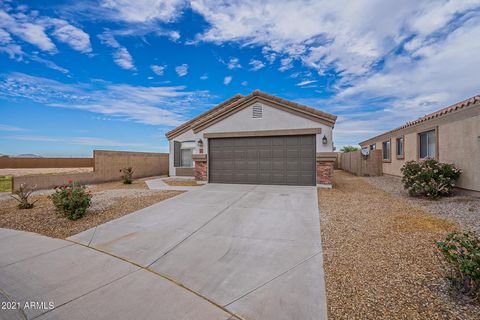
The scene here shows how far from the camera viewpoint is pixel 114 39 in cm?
1124

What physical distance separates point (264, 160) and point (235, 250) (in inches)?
302

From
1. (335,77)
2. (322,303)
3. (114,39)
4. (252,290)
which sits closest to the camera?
(322,303)

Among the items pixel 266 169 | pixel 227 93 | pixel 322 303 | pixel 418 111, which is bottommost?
pixel 322 303

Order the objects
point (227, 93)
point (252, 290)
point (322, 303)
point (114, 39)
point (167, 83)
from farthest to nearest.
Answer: point (227, 93), point (167, 83), point (114, 39), point (252, 290), point (322, 303)

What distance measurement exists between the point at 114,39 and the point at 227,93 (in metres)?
9.13

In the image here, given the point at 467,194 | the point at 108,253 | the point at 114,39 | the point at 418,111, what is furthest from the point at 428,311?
the point at 418,111

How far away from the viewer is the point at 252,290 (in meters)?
2.81

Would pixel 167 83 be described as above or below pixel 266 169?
above

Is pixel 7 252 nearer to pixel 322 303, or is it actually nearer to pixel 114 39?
pixel 322 303

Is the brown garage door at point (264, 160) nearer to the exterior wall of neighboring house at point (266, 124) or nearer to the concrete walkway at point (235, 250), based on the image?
the exterior wall of neighboring house at point (266, 124)

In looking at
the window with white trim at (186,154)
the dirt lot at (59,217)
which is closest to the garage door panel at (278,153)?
the dirt lot at (59,217)

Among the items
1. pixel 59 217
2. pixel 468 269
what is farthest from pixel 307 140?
pixel 59 217

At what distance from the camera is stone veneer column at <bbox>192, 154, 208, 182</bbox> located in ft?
40.2

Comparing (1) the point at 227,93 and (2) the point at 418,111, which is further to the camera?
(1) the point at 227,93
